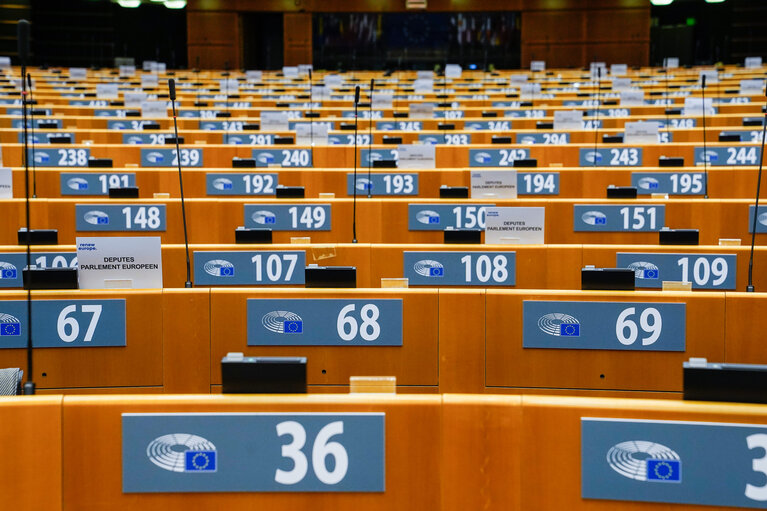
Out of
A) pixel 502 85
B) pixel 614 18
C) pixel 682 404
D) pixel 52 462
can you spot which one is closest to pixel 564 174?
pixel 682 404

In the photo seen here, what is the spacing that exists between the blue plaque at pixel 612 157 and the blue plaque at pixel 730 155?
0.71 metres

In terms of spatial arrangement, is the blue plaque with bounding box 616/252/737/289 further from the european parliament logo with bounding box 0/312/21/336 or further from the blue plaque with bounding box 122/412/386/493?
the european parliament logo with bounding box 0/312/21/336

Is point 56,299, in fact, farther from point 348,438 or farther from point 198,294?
point 348,438

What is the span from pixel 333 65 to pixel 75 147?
14191mm

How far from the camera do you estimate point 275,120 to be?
12375 millimetres

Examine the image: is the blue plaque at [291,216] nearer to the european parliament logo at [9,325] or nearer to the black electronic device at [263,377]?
the european parliament logo at [9,325]

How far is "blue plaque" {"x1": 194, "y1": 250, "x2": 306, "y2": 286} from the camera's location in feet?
19.1

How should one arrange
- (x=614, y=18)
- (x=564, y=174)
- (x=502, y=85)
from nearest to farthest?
(x=564, y=174), (x=502, y=85), (x=614, y=18)

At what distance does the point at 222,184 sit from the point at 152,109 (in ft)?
17.3

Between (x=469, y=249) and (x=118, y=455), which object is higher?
(x=469, y=249)

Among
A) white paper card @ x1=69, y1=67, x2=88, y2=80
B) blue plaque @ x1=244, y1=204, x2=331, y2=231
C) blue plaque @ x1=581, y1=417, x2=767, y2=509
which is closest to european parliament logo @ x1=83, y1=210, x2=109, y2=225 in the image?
blue plaque @ x1=244, y1=204, x2=331, y2=231

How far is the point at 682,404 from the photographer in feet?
8.89

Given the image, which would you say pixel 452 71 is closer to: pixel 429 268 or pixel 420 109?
pixel 420 109

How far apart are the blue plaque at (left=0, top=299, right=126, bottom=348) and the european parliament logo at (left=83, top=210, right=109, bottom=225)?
3158 mm
